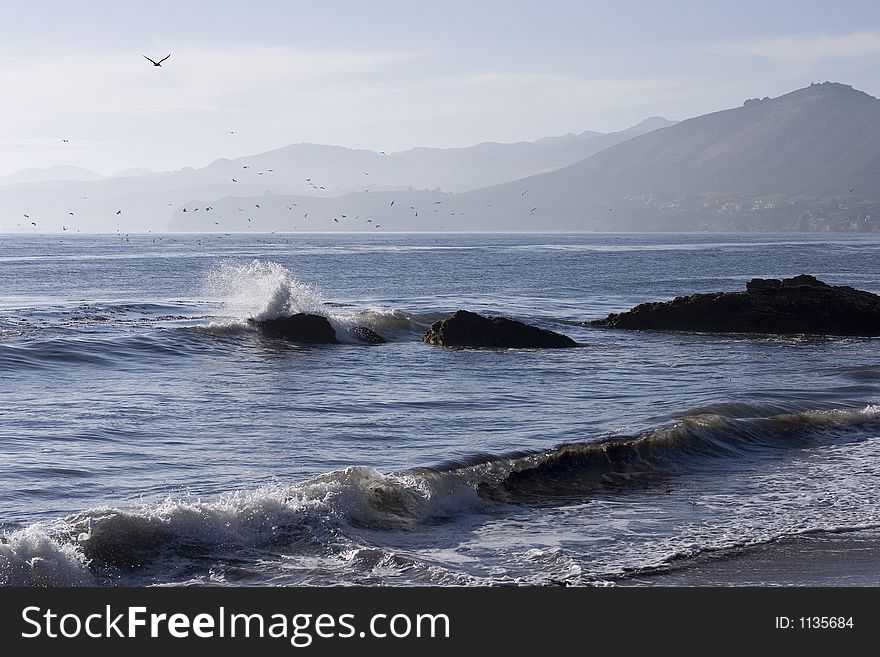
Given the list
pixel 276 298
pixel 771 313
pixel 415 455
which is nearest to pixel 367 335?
pixel 276 298

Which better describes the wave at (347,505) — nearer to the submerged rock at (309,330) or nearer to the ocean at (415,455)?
the ocean at (415,455)

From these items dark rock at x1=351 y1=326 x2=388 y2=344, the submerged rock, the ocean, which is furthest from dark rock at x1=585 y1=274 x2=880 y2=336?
the submerged rock

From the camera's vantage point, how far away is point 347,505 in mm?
11930

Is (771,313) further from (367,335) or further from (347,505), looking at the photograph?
(347,505)

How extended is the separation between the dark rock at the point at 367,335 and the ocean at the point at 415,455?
1.12 metres

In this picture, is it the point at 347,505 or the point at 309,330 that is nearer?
the point at 347,505

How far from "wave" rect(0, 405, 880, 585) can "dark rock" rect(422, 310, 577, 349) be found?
1183 centimetres

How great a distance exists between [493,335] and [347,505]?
16.8 m

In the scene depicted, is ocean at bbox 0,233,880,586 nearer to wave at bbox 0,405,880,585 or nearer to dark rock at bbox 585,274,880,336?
wave at bbox 0,405,880,585
